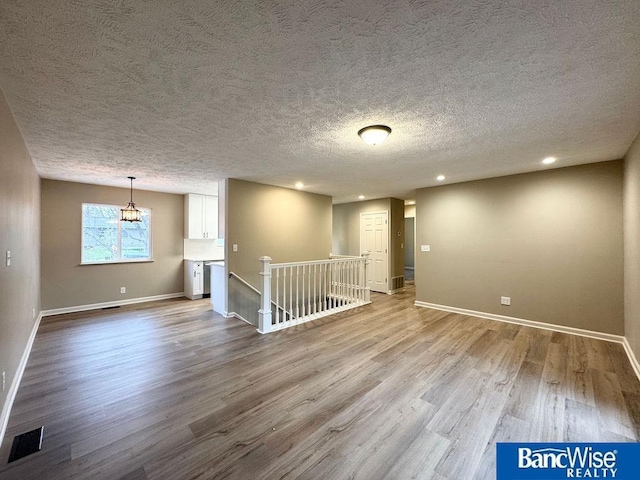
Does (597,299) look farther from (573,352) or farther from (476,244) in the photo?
(476,244)

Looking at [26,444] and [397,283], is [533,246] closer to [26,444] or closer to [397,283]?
[397,283]

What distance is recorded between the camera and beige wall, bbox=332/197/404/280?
6.97 meters

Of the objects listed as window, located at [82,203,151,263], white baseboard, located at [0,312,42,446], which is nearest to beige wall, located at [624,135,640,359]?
white baseboard, located at [0,312,42,446]

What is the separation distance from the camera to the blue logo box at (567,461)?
1521 mm

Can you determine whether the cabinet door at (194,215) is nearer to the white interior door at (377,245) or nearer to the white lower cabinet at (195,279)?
the white lower cabinet at (195,279)

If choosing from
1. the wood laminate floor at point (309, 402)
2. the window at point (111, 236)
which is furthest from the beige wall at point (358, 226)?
the window at point (111, 236)

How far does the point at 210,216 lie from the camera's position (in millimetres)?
6484

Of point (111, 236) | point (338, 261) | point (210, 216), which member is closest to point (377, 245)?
point (338, 261)

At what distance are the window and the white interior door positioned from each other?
544 cm

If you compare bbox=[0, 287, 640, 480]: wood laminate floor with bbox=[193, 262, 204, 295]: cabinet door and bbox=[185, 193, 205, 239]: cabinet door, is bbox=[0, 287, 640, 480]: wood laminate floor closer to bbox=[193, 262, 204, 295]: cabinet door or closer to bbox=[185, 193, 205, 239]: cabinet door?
bbox=[193, 262, 204, 295]: cabinet door

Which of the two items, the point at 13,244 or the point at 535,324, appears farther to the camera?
the point at 535,324

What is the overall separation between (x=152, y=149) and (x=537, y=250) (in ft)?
18.6

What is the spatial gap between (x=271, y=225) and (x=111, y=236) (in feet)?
11.2

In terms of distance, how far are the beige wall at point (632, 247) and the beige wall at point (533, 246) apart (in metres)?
0.25
